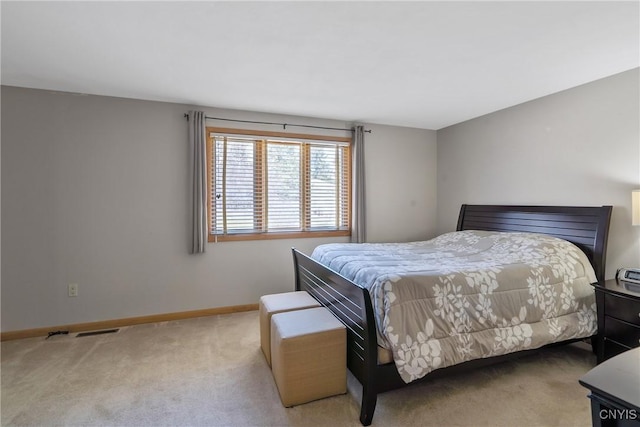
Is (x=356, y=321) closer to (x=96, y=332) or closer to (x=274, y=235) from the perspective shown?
(x=274, y=235)

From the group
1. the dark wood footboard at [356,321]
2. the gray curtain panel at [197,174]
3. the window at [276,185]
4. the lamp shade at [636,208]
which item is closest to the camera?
the dark wood footboard at [356,321]

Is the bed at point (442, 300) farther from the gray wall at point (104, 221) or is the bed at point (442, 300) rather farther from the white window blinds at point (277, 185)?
the gray wall at point (104, 221)

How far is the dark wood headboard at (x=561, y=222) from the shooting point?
2680 millimetres

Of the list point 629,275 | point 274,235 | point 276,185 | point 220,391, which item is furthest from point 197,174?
point 629,275

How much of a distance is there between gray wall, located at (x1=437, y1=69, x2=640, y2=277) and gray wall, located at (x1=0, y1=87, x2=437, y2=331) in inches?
109

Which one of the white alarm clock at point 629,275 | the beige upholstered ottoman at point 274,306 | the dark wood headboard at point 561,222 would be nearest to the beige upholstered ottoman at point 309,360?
the beige upholstered ottoman at point 274,306

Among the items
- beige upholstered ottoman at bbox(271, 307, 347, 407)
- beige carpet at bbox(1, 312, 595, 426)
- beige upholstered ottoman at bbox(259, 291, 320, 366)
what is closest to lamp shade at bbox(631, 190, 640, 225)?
beige carpet at bbox(1, 312, 595, 426)

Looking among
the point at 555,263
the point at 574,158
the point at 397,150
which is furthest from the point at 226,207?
the point at 574,158

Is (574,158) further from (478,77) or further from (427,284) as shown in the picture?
(427,284)

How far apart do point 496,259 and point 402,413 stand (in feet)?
4.95

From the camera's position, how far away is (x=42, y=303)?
305 centimetres

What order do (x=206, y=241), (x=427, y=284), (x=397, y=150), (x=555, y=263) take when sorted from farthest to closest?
(x=397, y=150)
(x=206, y=241)
(x=555, y=263)
(x=427, y=284)

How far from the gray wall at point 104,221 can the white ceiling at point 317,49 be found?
1.06ft

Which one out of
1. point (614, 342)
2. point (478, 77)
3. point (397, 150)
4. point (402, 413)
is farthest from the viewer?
point (397, 150)
